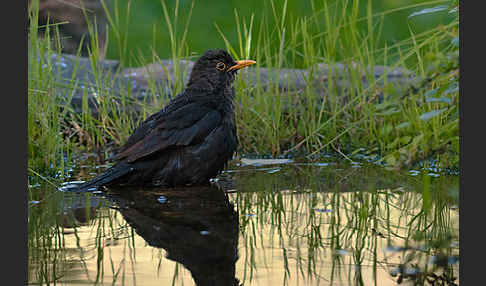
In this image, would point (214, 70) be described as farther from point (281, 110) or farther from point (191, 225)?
point (191, 225)

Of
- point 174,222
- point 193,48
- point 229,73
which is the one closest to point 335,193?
point 174,222

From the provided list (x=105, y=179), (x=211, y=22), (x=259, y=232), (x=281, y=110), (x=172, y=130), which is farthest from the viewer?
(x=211, y=22)

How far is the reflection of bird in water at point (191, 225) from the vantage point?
2668 millimetres

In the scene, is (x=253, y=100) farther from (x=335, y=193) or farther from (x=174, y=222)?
(x=174, y=222)

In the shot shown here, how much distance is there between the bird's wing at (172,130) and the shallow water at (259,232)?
0.91 ft

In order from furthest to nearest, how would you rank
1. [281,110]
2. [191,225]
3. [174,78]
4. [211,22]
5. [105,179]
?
[211,22] → [174,78] → [281,110] → [105,179] → [191,225]

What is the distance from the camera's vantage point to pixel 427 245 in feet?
9.47

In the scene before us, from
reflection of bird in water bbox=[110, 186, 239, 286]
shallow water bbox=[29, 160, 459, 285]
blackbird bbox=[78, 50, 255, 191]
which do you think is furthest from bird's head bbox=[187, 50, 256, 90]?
reflection of bird in water bbox=[110, 186, 239, 286]

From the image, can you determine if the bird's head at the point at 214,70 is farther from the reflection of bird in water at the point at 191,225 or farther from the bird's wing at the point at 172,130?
the reflection of bird in water at the point at 191,225

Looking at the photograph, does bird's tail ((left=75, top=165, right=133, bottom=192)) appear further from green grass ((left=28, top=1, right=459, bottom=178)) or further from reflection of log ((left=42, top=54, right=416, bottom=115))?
reflection of log ((left=42, top=54, right=416, bottom=115))

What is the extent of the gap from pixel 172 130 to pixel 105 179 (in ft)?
1.89

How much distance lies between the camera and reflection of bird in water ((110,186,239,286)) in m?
2.67

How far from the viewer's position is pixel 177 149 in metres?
4.52

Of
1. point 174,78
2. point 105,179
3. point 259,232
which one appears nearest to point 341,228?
point 259,232
